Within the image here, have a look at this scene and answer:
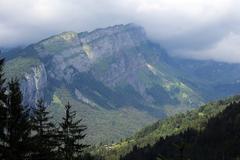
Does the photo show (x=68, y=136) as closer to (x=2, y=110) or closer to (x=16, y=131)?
(x=16, y=131)

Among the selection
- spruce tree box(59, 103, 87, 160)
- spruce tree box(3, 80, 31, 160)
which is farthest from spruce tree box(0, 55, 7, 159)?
spruce tree box(59, 103, 87, 160)

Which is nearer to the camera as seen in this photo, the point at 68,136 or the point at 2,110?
the point at 2,110

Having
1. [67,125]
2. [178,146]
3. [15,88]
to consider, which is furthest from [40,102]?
[178,146]

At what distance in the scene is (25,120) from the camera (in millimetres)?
36594

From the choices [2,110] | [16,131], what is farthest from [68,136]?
[2,110]

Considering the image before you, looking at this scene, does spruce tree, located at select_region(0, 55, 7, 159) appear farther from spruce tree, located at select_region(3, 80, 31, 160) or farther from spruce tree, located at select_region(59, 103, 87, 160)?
spruce tree, located at select_region(59, 103, 87, 160)

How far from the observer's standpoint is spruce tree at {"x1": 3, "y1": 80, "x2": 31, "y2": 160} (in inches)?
1372

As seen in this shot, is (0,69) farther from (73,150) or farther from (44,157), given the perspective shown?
(73,150)

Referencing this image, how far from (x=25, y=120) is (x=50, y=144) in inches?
590

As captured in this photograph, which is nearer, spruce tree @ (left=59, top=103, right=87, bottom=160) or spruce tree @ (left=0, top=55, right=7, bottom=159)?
spruce tree @ (left=0, top=55, right=7, bottom=159)

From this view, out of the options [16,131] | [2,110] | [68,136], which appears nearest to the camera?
[2,110]

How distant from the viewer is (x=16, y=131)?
35.8m

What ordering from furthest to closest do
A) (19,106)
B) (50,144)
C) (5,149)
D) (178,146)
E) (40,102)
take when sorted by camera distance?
(40,102) → (50,144) → (19,106) → (5,149) → (178,146)

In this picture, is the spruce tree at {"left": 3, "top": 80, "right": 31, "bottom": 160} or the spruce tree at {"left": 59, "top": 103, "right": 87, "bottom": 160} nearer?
the spruce tree at {"left": 3, "top": 80, "right": 31, "bottom": 160}
